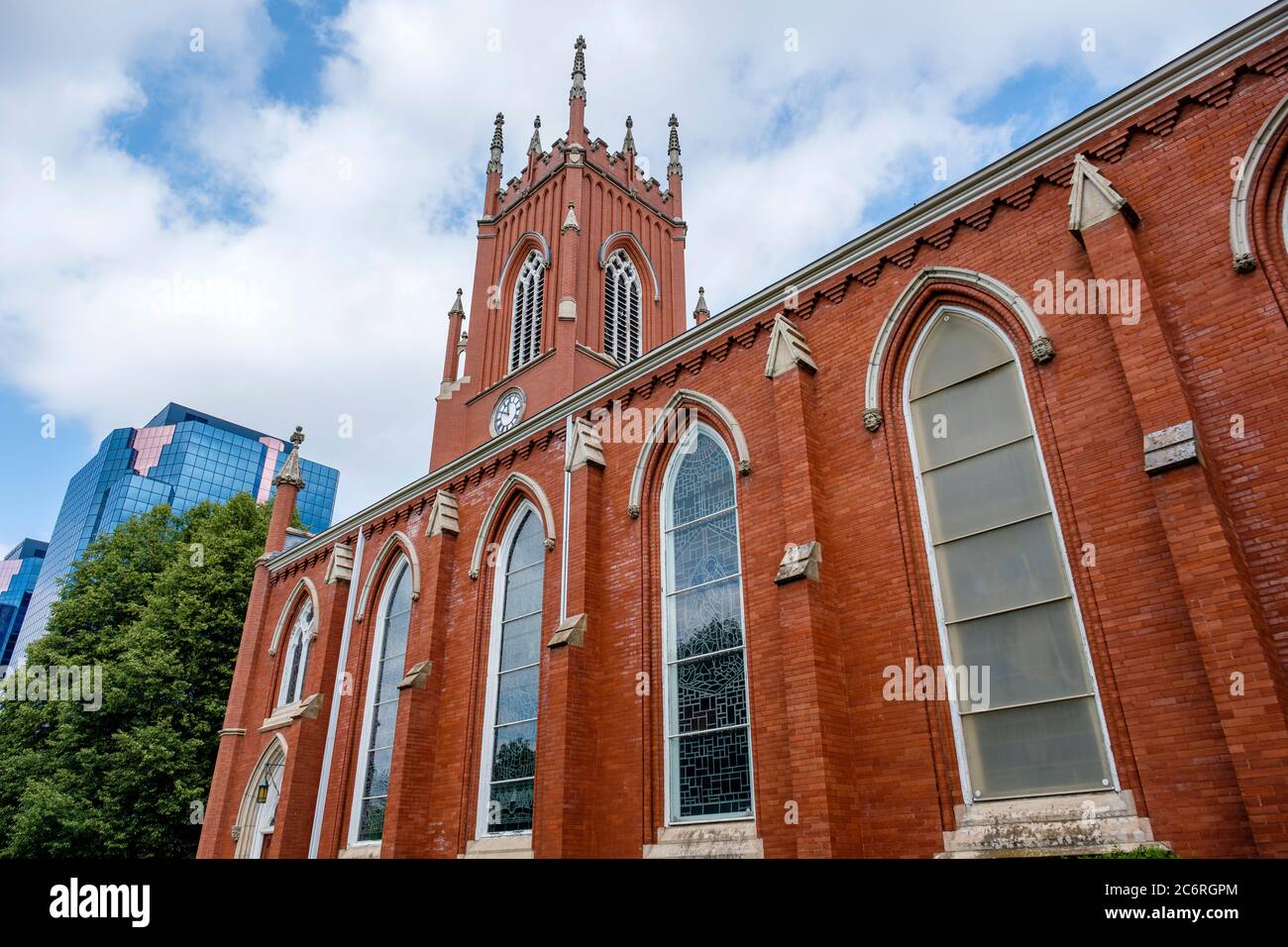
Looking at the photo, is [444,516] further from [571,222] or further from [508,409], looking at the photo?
[571,222]

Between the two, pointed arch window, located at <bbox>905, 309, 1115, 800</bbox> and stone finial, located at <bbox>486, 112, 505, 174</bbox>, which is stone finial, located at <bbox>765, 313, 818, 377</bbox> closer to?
pointed arch window, located at <bbox>905, 309, 1115, 800</bbox>

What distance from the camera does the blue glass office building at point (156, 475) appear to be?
87438mm

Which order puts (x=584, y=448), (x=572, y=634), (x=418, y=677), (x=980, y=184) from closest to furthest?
(x=980, y=184) → (x=572, y=634) → (x=584, y=448) → (x=418, y=677)

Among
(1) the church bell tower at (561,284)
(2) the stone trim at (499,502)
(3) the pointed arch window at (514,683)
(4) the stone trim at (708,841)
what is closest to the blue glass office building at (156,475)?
(1) the church bell tower at (561,284)

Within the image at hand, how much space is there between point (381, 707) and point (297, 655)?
511 centimetres

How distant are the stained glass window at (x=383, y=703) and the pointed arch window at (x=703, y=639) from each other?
7.68 m

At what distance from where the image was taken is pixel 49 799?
2184 cm

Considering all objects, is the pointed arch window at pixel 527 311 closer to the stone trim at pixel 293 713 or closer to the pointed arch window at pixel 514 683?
the pointed arch window at pixel 514 683

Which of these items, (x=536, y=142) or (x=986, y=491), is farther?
(x=536, y=142)

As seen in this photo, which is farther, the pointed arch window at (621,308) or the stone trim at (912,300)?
the pointed arch window at (621,308)

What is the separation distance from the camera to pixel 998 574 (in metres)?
10.1

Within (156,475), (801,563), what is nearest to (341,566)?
(801,563)
